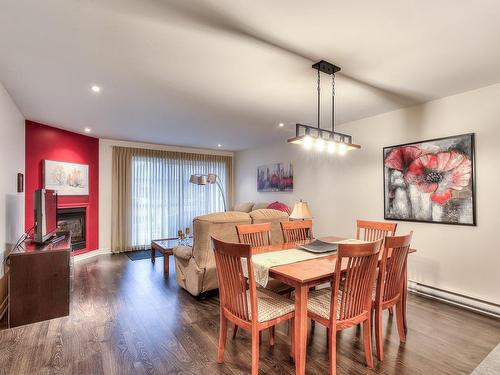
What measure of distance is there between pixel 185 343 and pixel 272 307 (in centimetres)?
95

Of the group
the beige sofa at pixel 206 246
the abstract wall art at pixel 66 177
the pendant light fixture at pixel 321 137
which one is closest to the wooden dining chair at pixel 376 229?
the pendant light fixture at pixel 321 137

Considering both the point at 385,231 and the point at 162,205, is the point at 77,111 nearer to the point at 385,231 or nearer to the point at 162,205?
the point at 162,205

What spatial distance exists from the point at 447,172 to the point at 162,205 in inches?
219

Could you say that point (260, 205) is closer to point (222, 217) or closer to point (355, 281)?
point (222, 217)

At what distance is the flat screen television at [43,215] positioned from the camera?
315 centimetres

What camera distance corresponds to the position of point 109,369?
79.1 inches

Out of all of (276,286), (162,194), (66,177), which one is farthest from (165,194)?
(276,286)

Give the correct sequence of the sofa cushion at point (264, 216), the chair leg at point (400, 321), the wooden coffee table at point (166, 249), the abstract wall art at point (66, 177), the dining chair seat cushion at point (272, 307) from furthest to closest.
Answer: the abstract wall art at point (66, 177) → the wooden coffee table at point (166, 249) → the sofa cushion at point (264, 216) → the chair leg at point (400, 321) → the dining chair seat cushion at point (272, 307)

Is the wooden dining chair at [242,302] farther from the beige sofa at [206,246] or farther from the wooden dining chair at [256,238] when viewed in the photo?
the beige sofa at [206,246]

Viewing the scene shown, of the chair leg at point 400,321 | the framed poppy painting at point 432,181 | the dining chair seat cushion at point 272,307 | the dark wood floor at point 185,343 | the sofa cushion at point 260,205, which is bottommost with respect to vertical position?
the dark wood floor at point 185,343

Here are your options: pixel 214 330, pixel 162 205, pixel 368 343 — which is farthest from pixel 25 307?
pixel 162 205

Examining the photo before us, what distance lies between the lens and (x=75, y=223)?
17.2 feet

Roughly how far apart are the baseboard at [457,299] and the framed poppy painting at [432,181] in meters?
0.85

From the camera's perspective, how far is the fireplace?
501 cm
